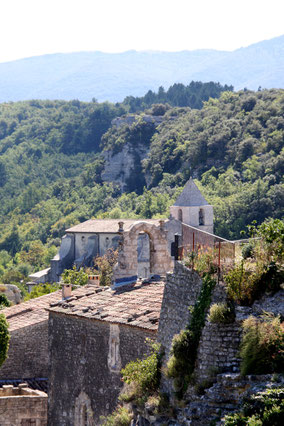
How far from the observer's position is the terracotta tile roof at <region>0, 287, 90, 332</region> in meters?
24.2

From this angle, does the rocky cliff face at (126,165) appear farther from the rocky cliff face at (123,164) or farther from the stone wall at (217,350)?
the stone wall at (217,350)

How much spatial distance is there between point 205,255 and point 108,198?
117 meters

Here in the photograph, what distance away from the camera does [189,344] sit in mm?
12180

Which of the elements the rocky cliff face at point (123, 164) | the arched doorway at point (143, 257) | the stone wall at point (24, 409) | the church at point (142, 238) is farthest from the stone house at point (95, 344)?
the rocky cliff face at point (123, 164)

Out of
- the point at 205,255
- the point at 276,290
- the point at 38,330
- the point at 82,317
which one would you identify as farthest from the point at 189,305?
the point at 38,330

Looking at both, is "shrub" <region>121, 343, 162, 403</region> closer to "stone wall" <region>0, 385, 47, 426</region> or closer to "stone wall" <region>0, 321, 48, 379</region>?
"stone wall" <region>0, 385, 47, 426</region>

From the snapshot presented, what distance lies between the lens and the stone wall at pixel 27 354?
23.9 meters

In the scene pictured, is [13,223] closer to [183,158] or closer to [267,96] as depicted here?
[183,158]

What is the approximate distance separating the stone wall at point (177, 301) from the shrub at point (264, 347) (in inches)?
87.2

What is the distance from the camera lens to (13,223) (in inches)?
5340

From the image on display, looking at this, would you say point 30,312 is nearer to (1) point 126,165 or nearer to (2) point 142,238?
(2) point 142,238

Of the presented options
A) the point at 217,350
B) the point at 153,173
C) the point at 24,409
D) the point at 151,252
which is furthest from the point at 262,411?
the point at 153,173

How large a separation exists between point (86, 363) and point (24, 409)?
3.82m

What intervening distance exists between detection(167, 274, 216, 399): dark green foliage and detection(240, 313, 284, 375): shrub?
1448 millimetres
